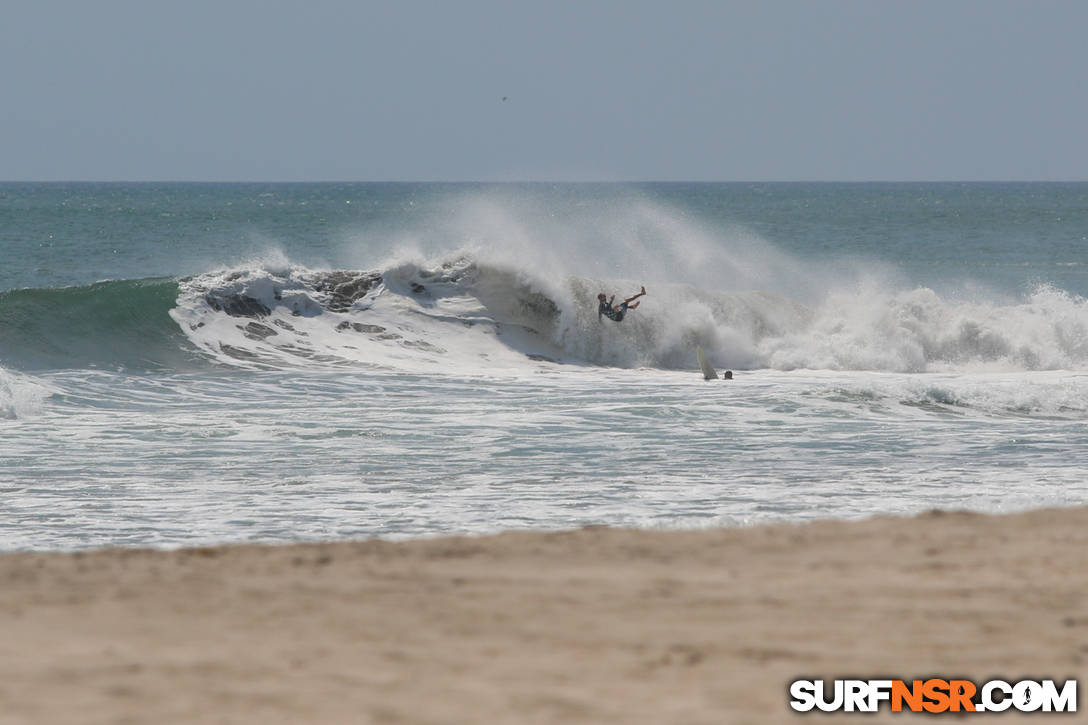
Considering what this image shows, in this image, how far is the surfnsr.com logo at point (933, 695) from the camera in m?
3.74

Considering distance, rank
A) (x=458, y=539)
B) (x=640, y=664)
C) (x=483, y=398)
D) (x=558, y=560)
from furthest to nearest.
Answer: (x=483, y=398)
(x=458, y=539)
(x=558, y=560)
(x=640, y=664)

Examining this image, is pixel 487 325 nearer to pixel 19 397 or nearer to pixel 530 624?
pixel 19 397

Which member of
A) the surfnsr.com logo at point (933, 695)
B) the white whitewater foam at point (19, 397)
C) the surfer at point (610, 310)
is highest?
the surfer at point (610, 310)

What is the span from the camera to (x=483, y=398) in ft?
53.0

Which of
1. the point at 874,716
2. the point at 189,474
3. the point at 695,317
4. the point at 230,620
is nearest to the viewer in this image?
the point at 874,716

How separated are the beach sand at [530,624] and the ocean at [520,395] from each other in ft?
7.58

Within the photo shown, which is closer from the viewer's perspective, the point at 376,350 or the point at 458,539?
the point at 458,539

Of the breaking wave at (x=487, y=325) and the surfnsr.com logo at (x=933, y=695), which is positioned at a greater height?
the breaking wave at (x=487, y=325)

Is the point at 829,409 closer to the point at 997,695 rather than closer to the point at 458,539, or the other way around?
the point at 458,539

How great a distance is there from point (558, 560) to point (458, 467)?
5216 mm

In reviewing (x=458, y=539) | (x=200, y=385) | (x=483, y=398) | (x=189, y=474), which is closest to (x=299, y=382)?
(x=200, y=385)

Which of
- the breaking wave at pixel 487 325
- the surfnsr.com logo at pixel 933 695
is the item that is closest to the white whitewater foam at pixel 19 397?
the breaking wave at pixel 487 325

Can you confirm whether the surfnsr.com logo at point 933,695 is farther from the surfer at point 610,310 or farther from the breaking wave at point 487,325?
the surfer at point 610,310

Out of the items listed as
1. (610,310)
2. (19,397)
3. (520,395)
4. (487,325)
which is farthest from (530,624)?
(487,325)
